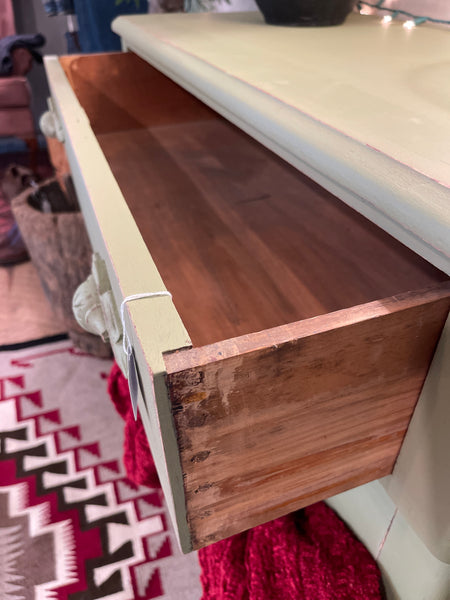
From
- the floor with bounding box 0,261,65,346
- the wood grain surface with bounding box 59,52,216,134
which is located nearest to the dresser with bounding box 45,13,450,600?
the wood grain surface with bounding box 59,52,216,134

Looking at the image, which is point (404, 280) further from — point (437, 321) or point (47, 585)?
point (47, 585)

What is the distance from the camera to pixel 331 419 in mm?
341

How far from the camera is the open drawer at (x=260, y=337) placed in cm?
28

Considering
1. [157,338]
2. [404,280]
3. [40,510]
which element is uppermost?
[157,338]

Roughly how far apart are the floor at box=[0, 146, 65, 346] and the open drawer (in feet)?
2.23

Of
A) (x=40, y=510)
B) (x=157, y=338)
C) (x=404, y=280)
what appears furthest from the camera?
(x=40, y=510)

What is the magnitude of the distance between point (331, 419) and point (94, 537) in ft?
2.08

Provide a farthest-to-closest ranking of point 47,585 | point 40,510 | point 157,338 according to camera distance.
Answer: point 40,510 → point 47,585 → point 157,338

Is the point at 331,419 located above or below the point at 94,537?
above

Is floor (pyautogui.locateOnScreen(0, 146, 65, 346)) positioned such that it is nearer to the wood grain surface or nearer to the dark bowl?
the wood grain surface

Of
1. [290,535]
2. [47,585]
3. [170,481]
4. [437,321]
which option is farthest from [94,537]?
[437,321]

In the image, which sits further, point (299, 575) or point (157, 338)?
point (299, 575)

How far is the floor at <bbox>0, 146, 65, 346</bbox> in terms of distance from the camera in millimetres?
1259

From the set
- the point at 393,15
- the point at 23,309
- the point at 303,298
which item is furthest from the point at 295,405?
the point at 23,309
